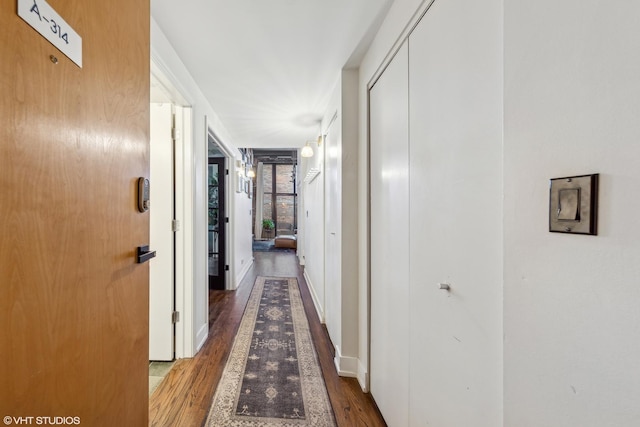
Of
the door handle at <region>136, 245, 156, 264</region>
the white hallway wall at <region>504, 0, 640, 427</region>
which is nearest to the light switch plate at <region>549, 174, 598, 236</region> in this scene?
the white hallway wall at <region>504, 0, 640, 427</region>

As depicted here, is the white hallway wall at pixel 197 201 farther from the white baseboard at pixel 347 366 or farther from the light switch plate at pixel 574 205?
the light switch plate at pixel 574 205

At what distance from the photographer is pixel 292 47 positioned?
5.84ft

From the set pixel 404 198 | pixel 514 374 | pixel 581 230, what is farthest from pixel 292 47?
pixel 514 374

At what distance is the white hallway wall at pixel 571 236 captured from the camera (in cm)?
43

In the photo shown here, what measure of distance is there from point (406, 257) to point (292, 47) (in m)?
1.52

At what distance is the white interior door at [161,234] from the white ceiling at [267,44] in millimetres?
518

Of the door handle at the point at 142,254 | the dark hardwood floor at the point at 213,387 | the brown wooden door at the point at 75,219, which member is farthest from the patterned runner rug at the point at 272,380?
the door handle at the point at 142,254

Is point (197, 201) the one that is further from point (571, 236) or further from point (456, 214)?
point (571, 236)

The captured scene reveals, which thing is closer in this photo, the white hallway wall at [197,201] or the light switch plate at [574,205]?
the light switch plate at [574,205]

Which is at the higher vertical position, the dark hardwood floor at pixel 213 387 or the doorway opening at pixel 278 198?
the doorway opening at pixel 278 198

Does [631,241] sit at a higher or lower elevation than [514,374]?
higher

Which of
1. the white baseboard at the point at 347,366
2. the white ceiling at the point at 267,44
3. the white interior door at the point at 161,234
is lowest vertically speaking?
the white baseboard at the point at 347,366

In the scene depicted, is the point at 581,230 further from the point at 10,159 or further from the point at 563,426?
the point at 10,159

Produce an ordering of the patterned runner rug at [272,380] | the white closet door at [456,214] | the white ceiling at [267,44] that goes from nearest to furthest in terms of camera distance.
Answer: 1. the white closet door at [456,214]
2. the white ceiling at [267,44]
3. the patterned runner rug at [272,380]
